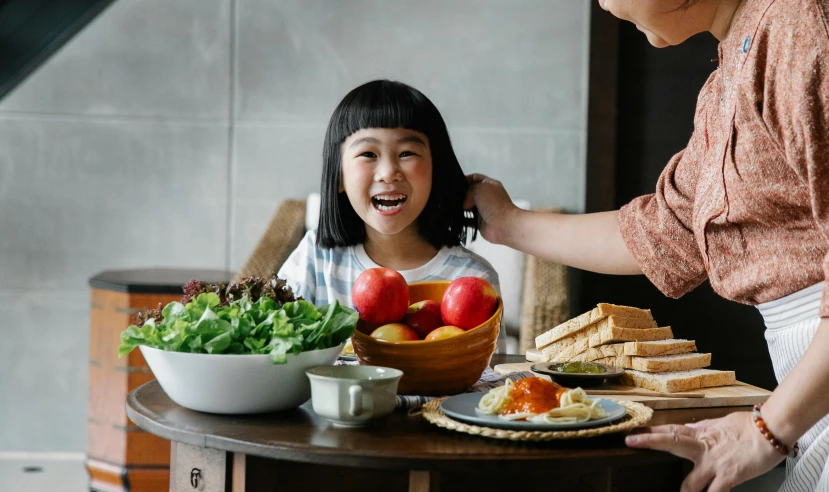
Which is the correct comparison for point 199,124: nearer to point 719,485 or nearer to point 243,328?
point 243,328

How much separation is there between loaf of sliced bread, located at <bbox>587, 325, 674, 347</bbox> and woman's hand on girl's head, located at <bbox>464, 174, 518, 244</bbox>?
0.51m

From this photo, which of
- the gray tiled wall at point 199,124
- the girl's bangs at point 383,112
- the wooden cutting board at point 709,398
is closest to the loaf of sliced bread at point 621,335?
the wooden cutting board at point 709,398

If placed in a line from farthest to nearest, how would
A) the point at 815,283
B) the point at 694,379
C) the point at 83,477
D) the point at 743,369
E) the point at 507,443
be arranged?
the point at 743,369 < the point at 83,477 < the point at 694,379 < the point at 815,283 < the point at 507,443

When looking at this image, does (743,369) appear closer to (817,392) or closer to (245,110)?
(245,110)

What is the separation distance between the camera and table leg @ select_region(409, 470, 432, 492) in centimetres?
118

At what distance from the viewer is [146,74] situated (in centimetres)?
420

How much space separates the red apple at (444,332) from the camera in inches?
57.7

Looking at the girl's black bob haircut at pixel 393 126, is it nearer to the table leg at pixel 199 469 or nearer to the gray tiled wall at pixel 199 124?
the table leg at pixel 199 469

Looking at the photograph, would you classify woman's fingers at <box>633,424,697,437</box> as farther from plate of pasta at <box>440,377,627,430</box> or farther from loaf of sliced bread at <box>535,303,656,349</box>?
loaf of sliced bread at <box>535,303,656,349</box>

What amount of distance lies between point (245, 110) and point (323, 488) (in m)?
3.01

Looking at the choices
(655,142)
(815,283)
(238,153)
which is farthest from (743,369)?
(815,283)

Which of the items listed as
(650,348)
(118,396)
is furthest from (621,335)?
(118,396)

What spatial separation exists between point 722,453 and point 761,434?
6 centimetres

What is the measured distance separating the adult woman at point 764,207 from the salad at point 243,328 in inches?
19.5
